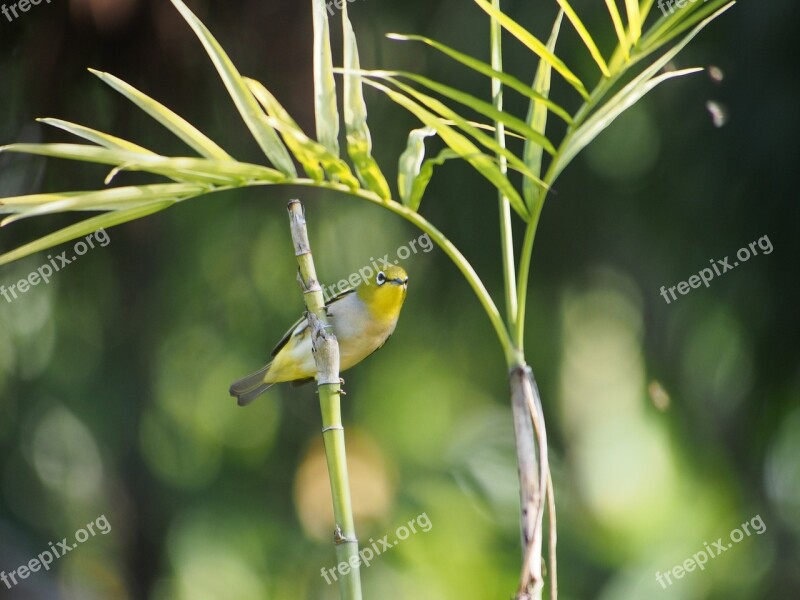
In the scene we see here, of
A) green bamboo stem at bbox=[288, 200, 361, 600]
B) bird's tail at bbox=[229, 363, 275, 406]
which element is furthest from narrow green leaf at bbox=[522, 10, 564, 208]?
bird's tail at bbox=[229, 363, 275, 406]

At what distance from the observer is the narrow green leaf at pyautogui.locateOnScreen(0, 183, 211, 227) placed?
930 mm

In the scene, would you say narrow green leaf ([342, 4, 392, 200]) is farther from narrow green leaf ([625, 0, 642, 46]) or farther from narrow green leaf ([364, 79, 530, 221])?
narrow green leaf ([625, 0, 642, 46])

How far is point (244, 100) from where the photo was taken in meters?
1.05

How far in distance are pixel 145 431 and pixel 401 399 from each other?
3.46ft

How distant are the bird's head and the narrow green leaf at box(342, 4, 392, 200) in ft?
3.27

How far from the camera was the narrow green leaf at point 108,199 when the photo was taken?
0.93 m

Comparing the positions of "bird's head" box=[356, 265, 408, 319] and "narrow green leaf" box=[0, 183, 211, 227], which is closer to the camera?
"narrow green leaf" box=[0, 183, 211, 227]

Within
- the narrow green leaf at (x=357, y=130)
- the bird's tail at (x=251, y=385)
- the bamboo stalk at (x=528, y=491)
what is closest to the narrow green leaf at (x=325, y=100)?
the narrow green leaf at (x=357, y=130)

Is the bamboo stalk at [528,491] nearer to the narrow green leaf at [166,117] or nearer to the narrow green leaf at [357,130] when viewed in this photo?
the narrow green leaf at [357,130]

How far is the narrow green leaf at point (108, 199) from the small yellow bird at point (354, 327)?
107cm

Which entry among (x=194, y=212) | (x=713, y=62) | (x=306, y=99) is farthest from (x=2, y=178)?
(x=713, y=62)

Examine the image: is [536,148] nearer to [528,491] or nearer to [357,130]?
[357,130]

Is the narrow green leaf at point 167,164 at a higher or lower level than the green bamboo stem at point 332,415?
higher

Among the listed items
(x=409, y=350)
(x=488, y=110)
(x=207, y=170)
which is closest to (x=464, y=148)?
(x=488, y=110)
